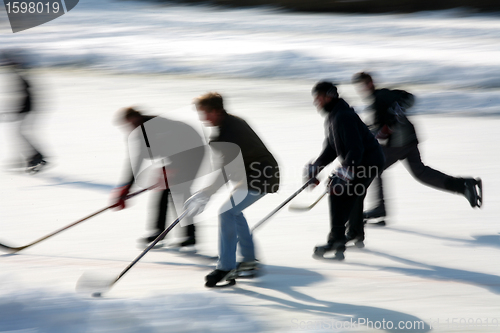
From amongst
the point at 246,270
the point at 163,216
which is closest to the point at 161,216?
the point at 163,216

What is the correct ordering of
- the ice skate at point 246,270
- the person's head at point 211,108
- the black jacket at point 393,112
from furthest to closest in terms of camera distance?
the black jacket at point 393,112
the ice skate at point 246,270
the person's head at point 211,108

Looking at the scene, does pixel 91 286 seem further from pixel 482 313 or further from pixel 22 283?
pixel 482 313

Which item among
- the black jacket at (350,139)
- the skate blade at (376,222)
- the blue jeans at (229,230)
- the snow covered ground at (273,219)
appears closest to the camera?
the snow covered ground at (273,219)

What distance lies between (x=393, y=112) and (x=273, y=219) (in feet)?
4.98

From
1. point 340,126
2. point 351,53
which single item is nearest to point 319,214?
point 340,126

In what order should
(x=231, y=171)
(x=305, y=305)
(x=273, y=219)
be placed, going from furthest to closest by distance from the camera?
(x=273, y=219), (x=231, y=171), (x=305, y=305)

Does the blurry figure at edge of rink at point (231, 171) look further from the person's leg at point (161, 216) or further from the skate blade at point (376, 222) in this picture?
the skate blade at point (376, 222)

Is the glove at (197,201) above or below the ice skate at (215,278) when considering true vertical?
above

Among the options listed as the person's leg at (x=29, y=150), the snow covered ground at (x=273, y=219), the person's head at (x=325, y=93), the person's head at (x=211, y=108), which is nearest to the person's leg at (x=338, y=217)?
the snow covered ground at (x=273, y=219)

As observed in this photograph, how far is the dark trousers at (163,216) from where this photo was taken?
4.70 metres

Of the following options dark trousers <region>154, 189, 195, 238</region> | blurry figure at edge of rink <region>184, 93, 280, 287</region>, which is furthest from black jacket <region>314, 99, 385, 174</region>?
dark trousers <region>154, 189, 195, 238</region>

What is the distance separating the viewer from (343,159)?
13.2 ft

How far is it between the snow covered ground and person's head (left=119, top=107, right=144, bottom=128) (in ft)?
3.60

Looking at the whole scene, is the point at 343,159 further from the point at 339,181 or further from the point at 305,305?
the point at 305,305
